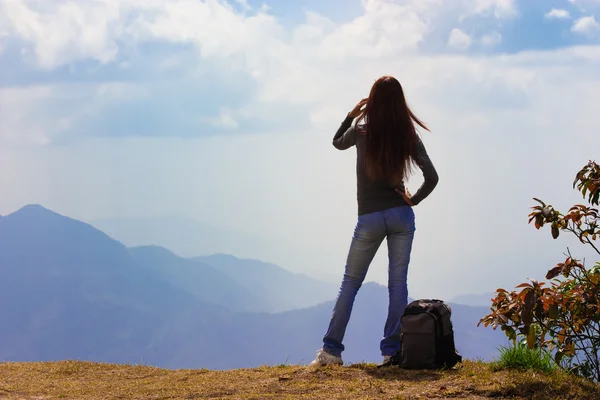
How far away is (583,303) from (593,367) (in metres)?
1.06

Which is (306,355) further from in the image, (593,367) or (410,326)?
(593,367)

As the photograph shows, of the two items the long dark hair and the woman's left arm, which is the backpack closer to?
the long dark hair

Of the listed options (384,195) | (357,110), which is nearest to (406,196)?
(384,195)

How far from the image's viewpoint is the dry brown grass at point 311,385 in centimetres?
742

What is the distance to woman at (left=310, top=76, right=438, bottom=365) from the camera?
8.58m

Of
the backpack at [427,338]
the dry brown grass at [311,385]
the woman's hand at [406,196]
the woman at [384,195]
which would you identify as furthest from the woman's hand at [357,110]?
the dry brown grass at [311,385]

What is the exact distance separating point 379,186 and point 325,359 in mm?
2126

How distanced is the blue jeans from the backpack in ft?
0.97

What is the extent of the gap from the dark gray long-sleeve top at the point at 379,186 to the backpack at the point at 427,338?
3.93 feet

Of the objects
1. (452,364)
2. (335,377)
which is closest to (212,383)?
(335,377)

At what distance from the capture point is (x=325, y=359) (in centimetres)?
885

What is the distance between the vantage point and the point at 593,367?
855cm

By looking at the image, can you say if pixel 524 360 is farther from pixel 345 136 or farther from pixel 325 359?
pixel 345 136

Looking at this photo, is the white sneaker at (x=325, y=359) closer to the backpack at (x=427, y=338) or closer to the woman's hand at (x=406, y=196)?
the backpack at (x=427, y=338)
